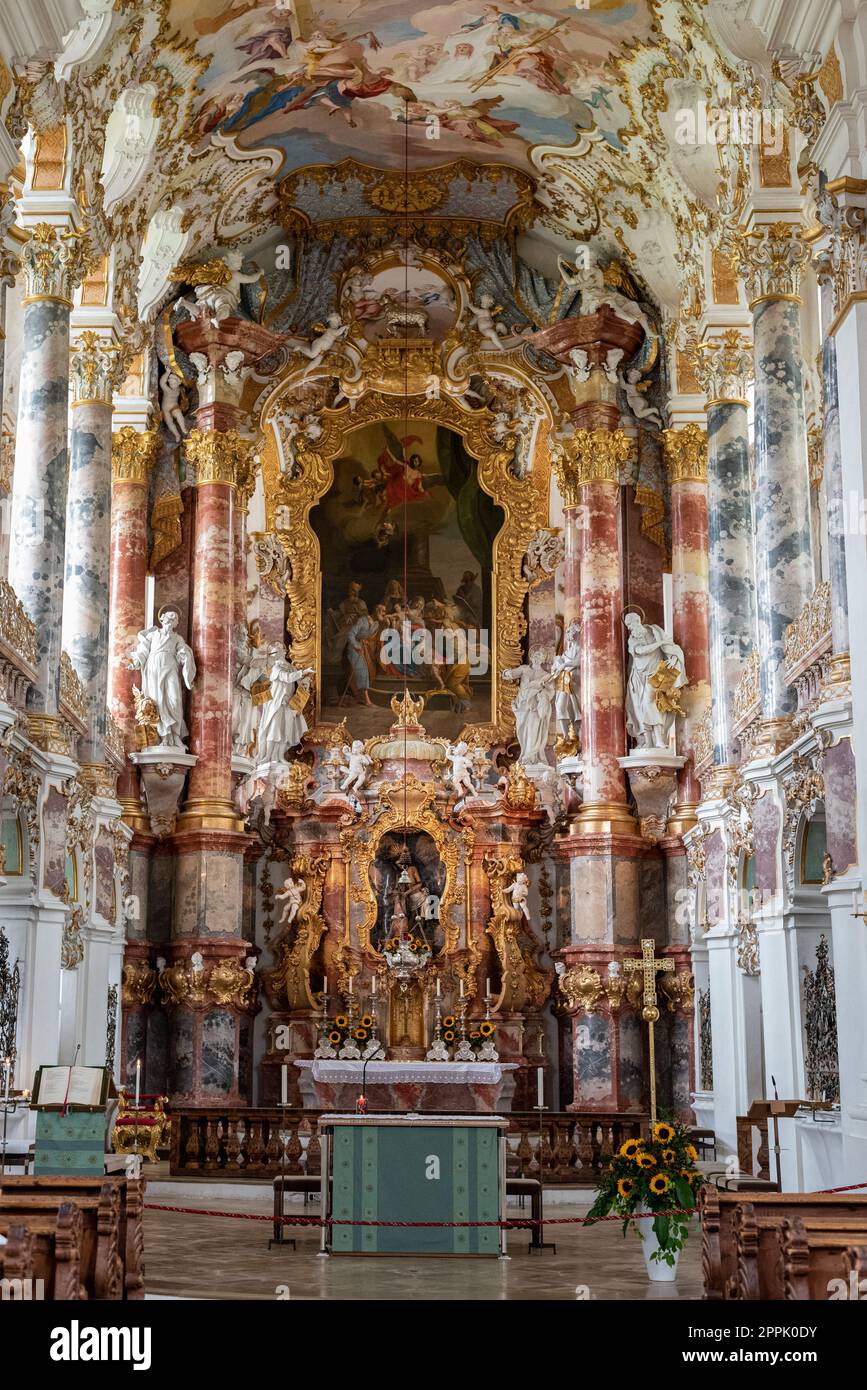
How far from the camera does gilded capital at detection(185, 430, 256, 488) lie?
26500 millimetres

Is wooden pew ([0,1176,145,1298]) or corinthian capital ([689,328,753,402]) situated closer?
wooden pew ([0,1176,145,1298])

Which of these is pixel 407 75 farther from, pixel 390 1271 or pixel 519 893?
pixel 390 1271

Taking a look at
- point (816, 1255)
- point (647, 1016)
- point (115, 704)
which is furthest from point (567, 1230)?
point (115, 704)

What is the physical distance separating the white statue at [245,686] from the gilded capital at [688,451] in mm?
6834

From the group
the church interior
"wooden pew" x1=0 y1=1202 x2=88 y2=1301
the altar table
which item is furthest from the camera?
the altar table

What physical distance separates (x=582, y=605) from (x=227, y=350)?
652 centimetres

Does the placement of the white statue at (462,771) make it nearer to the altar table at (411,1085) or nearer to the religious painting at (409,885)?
the religious painting at (409,885)

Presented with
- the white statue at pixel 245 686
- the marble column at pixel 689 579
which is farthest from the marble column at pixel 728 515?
the white statue at pixel 245 686

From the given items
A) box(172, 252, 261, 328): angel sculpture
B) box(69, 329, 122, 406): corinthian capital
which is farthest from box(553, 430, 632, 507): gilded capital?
box(69, 329, 122, 406): corinthian capital

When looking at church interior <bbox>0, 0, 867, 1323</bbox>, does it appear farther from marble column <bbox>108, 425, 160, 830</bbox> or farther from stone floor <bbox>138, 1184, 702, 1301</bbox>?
stone floor <bbox>138, 1184, 702, 1301</bbox>

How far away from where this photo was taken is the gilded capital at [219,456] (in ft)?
86.9

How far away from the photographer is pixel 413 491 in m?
28.2

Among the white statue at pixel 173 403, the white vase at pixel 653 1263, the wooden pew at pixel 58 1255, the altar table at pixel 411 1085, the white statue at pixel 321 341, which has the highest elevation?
the white statue at pixel 321 341

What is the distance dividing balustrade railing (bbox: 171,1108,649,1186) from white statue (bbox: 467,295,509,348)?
12.8 meters
